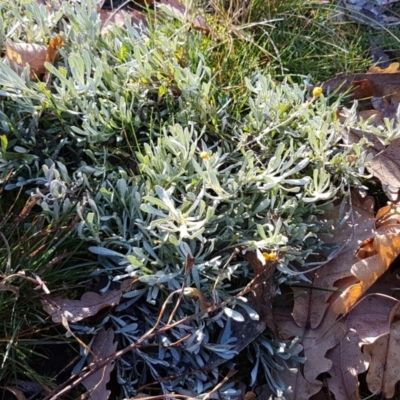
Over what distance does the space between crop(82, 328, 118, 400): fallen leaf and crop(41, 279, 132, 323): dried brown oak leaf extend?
0.26ft

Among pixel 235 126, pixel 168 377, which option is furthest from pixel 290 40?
pixel 168 377

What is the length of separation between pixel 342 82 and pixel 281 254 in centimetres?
81

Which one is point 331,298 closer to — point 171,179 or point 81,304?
point 171,179

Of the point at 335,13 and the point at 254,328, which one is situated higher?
the point at 335,13

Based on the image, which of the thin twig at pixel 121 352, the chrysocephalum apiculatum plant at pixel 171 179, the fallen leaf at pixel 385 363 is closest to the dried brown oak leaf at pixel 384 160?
the chrysocephalum apiculatum plant at pixel 171 179

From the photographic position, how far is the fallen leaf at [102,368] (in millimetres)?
1693

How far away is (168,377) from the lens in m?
1.72

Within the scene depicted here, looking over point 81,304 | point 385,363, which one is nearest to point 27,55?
point 81,304

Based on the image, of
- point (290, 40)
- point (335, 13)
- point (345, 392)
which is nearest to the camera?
point (345, 392)

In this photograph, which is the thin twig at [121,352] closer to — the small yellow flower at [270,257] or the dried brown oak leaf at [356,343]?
the small yellow flower at [270,257]

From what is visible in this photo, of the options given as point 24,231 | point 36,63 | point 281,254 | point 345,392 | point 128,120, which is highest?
point 36,63

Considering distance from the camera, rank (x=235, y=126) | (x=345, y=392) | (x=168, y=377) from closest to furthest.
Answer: (x=168, y=377) → (x=345, y=392) → (x=235, y=126)

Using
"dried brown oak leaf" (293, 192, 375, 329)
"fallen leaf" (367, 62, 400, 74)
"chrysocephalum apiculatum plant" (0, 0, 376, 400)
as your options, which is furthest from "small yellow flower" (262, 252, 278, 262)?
"fallen leaf" (367, 62, 400, 74)

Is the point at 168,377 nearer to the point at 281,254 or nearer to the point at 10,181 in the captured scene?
the point at 281,254
